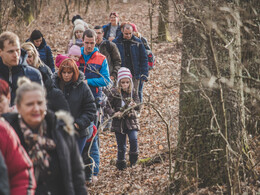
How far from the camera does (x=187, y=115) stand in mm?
5910

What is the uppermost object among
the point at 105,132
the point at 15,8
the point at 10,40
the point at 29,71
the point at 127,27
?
the point at 15,8

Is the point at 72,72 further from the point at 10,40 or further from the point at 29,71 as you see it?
the point at 10,40

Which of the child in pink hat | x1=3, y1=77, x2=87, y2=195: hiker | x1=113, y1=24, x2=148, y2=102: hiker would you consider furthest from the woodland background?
x1=113, y1=24, x2=148, y2=102: hiker

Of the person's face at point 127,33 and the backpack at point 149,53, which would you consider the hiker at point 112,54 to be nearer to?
the person's face at point 127,33

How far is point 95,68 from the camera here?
8.13 m

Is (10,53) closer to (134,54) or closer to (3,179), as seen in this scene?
(3,179)

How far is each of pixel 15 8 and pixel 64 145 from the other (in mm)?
21176

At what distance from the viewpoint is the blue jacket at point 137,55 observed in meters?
10.6

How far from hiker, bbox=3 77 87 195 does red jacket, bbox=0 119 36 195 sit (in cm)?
38

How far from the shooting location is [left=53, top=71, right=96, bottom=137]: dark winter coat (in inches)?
254

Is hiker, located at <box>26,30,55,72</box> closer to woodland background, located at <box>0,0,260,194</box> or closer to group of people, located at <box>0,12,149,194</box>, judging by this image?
group of people, located at <box>0,12,149,194</box>

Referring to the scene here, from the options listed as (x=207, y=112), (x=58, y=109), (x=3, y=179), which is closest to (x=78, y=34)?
(x=207, y=112)

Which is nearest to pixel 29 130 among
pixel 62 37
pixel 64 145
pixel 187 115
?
pixel 64 145

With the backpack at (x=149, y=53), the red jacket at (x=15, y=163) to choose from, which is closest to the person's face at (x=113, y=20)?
the backpack at (x=149, y=53)
